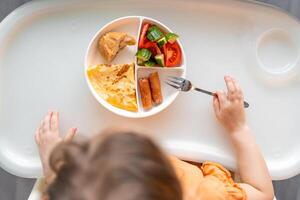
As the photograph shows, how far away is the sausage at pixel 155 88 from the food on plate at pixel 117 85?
31mm

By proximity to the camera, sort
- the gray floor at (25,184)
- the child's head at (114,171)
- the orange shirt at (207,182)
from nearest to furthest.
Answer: the child's head at (114,171) < the orange shirt at (207,182) < the gray floor at (25,184)

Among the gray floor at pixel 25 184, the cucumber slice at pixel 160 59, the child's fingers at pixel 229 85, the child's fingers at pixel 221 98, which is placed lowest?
the gray floor at pixel 25 184

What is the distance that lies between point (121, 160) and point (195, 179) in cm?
25

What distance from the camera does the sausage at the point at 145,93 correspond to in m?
0.90

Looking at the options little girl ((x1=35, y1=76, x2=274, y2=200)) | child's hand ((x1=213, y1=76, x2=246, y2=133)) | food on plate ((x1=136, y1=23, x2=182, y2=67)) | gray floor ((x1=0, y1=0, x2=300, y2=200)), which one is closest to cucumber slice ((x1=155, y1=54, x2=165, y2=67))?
food on plate ((x1=136, y1=23, x2=182, y2=67))

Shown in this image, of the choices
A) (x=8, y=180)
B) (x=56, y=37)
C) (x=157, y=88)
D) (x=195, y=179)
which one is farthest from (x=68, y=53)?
(x=8, y=180)

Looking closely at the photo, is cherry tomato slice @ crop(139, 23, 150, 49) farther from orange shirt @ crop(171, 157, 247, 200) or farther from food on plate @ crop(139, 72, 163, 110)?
orange shirt @ crop(171, 157, 247, 200)

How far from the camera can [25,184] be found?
4.34 ft

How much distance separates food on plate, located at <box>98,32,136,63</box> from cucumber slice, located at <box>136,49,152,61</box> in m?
0.03

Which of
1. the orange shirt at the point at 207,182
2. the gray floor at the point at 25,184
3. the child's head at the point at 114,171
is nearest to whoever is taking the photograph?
the child's head at the point at 114,171

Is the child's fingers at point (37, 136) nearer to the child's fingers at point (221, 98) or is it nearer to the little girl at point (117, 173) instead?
the little girl at point (117, 173)

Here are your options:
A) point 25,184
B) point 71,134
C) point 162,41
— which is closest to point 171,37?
point 162,41

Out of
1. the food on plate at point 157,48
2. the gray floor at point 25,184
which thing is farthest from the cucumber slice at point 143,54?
the gray floor at point 25,184

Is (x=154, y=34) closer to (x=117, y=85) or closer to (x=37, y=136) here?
(x=117, y=85)
